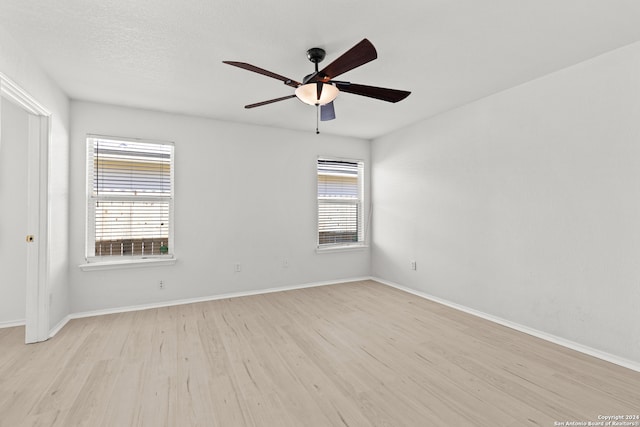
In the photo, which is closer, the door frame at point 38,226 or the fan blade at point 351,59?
the fan blade at point 351,59

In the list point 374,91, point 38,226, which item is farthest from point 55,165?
point 374,91

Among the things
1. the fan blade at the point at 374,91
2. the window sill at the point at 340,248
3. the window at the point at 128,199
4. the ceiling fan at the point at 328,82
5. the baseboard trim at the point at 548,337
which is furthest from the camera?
the window sill at the point at 340,248

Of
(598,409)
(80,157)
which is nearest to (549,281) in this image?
(598,409)

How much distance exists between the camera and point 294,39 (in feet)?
7.54

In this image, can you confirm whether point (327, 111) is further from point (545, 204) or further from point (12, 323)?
point (12, 323)

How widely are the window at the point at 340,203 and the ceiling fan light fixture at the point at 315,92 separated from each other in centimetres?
263

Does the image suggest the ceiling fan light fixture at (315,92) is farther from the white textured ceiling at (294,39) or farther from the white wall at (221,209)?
the white wall at (221,209)

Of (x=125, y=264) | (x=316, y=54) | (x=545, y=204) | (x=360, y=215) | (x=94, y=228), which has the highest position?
(x=316, y=54)

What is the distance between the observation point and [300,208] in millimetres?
4824

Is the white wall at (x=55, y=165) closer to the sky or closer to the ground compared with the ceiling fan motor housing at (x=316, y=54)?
closer to the ground

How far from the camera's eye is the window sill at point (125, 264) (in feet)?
11.6

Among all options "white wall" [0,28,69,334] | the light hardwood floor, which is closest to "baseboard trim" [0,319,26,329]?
the light hardwood floor

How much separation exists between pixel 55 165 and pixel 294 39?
2735 mm

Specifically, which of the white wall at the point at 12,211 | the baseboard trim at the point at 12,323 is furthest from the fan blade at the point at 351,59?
the baseboard trim at the point at 12,323
